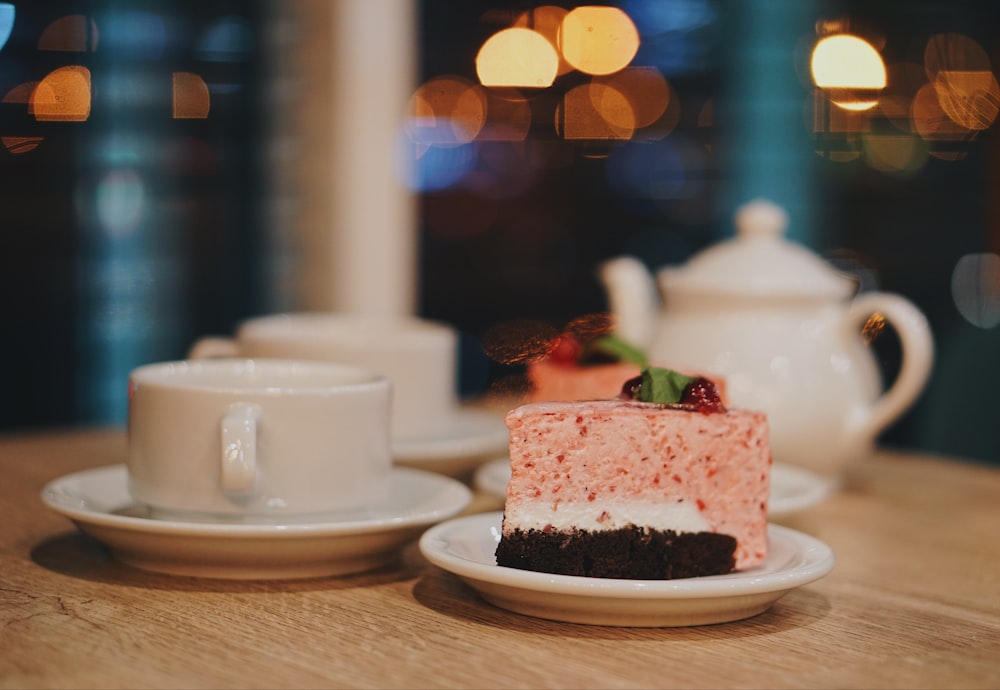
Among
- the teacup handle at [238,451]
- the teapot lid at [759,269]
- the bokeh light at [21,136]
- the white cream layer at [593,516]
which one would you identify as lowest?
the white cream layer at [593,516]

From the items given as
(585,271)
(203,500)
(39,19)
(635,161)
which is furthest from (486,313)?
(203,500)

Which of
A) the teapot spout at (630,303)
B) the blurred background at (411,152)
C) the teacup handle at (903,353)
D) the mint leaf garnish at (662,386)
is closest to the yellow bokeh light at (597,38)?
the blurred background at (411,152)

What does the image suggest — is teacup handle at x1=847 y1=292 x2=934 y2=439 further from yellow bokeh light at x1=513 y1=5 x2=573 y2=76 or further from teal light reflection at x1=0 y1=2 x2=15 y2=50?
teal light reflection at x1=0 y1=2 x2=15 y2=50

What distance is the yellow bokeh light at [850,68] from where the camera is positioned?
2.11 metres

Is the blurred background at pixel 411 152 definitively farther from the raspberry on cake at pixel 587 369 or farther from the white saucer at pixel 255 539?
the white saucer at pixel 255 539

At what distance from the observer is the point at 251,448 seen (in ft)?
2.49

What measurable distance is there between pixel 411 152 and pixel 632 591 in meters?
2.12

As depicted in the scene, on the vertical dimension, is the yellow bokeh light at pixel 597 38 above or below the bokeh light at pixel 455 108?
above

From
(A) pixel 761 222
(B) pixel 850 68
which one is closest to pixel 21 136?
(B) pixel 850 68

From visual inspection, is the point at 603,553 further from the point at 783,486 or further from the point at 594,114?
the point at 594,114

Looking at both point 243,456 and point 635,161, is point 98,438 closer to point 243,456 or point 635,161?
point 243,456

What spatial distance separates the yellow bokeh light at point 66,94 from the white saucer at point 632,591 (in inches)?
91.4

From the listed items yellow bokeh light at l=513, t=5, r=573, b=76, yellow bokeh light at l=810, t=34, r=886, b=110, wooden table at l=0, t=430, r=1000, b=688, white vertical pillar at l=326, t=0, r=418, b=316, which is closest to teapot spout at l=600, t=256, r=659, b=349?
wooden table at l=0, t=430, r=1000, b=688

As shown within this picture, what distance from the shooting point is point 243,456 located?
2.48ft
